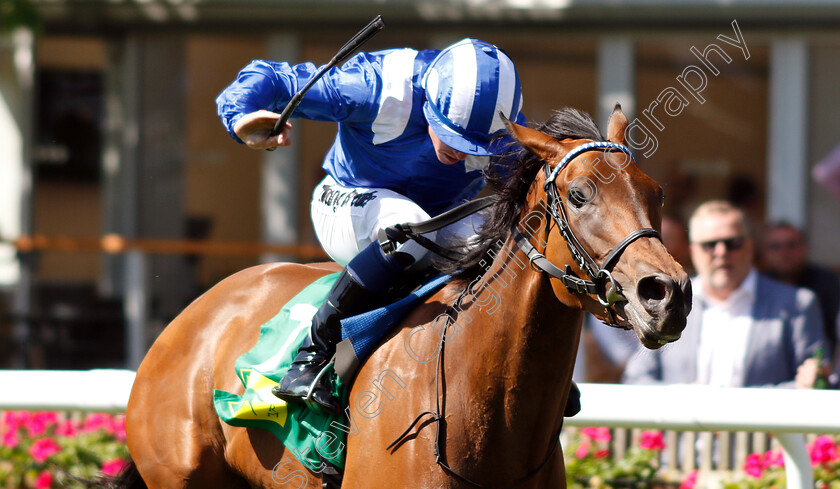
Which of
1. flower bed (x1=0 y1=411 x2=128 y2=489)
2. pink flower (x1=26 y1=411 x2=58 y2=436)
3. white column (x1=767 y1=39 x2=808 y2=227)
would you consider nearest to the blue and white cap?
flower bed (x1=0 y1=411 x2=128 y2=489)

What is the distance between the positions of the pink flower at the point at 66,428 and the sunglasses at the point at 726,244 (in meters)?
3.30

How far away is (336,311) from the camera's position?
2777mm

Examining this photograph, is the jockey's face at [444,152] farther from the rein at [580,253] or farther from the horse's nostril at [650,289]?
the horse's nostril at [650,289]

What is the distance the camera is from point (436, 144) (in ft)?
8.92

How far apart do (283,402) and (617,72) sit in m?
6.00

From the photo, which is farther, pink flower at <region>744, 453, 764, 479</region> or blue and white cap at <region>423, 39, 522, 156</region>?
pink flower at <region>744, 453, 764, 479</region>

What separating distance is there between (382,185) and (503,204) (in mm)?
634

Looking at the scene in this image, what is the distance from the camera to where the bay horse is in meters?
2.17

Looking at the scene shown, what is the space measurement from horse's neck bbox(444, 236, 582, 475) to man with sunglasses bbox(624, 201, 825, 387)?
229 centimetres

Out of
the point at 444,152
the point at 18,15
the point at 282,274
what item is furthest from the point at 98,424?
Result: the point at 18,15

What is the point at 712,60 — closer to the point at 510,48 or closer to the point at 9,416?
the point at 510,48

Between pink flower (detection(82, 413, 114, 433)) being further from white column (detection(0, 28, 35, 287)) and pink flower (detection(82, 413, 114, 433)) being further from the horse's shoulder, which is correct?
white column (detection(0, 28, 35, 287))

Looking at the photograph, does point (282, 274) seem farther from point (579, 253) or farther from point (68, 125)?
point (68, 125)

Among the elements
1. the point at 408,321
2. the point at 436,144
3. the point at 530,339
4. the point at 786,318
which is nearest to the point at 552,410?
the point at 530,339
